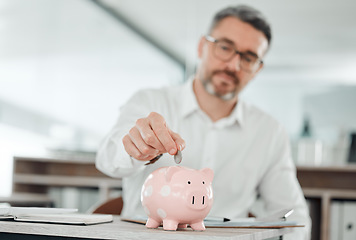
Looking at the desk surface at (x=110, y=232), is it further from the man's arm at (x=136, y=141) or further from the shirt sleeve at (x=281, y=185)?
the shirt sleeve at (x=281, y=185)

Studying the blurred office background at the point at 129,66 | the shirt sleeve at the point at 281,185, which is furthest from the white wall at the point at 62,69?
the shirt sleeve at the point at 281,185

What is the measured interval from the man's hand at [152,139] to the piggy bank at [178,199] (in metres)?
0.04

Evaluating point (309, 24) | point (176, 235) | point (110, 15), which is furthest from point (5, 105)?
point (309, 24)

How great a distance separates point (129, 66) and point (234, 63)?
4.95 m

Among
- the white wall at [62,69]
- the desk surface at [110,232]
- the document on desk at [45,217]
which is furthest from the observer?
Result: the white wall at [62,69]

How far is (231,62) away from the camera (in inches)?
74.8

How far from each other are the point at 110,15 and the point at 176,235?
5.57m

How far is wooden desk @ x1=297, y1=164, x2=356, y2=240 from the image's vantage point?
3170mm

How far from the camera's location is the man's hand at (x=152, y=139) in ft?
3.36

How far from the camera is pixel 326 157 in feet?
14.0

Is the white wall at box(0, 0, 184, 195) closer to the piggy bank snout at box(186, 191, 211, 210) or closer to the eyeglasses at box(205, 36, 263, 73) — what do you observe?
the eyeglasses at box(205, 36, 263, 73)

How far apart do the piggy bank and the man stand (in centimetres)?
71

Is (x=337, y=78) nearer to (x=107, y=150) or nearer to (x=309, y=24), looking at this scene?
(x=309, y=24)

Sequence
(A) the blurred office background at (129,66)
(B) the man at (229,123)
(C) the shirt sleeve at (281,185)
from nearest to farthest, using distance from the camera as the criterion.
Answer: (C) the shirt sleeve at (281,185) < (B) the man at (229,123) < (A) the blurred office background at (129,66)
